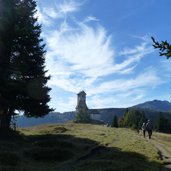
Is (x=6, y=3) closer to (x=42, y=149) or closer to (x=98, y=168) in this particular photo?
(x=42, y=149)

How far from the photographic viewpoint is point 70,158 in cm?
2853

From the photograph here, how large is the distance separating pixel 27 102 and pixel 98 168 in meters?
19.8

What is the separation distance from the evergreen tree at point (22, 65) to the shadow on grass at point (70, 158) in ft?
17.3

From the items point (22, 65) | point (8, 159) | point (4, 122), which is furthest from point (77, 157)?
point (22, 65)

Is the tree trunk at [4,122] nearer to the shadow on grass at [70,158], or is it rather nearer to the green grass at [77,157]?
the green grass at [77,157]

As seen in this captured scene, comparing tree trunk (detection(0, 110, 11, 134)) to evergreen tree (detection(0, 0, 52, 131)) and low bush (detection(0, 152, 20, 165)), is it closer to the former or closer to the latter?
evergreen tree (detection(0, 0, 52, 131))

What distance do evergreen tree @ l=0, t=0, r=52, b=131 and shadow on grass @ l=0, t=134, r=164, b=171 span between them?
5273 millimetres

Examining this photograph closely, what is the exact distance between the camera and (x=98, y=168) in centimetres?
2244

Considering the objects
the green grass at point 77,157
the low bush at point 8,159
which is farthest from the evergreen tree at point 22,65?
the low bush at point 8,159

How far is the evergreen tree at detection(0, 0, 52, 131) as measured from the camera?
39156 millimetres

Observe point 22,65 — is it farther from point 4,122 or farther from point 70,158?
point 70,158

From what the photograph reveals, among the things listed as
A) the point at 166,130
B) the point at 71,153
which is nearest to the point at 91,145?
the point at 71,153

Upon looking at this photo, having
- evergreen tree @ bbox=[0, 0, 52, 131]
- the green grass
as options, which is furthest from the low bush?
evergreen tree @ bbox=[0, 0, 52, 131]

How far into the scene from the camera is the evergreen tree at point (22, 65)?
39156mm
